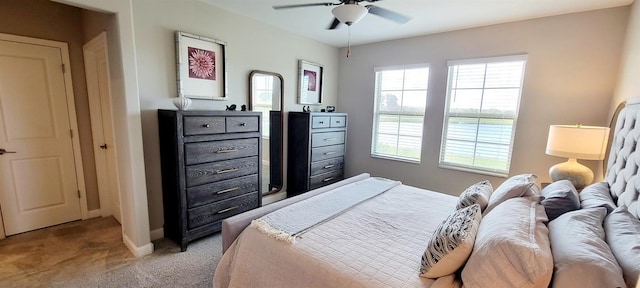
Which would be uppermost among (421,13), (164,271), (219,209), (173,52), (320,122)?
(421,13)

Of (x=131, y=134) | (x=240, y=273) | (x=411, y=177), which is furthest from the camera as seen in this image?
(x=411, y=177)

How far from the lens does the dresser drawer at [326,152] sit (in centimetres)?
368

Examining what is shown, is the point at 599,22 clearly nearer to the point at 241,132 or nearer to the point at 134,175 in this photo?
the point at 241,132

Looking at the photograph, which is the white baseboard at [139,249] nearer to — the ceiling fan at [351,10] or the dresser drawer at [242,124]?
the dresser drawer at [242,124]

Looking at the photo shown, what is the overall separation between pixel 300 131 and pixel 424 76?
1924mm

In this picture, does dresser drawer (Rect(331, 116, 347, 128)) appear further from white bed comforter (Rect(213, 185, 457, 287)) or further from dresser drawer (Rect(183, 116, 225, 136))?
white bed comforter (Rect(213, 185, 457, 287))

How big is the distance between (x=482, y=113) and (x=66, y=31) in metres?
4.84

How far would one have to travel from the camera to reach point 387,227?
1.70 m

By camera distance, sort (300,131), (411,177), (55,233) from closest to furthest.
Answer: (55,233) → (300,131) → (411,177)

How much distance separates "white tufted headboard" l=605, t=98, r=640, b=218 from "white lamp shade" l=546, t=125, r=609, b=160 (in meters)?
0.15

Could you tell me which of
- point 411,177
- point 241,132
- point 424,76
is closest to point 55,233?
point 241,132

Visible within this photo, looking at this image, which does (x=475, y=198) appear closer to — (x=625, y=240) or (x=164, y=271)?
(x=625, y=240)

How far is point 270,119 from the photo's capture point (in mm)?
3516

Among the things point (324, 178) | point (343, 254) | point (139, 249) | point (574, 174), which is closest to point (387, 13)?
point (343, 254)
